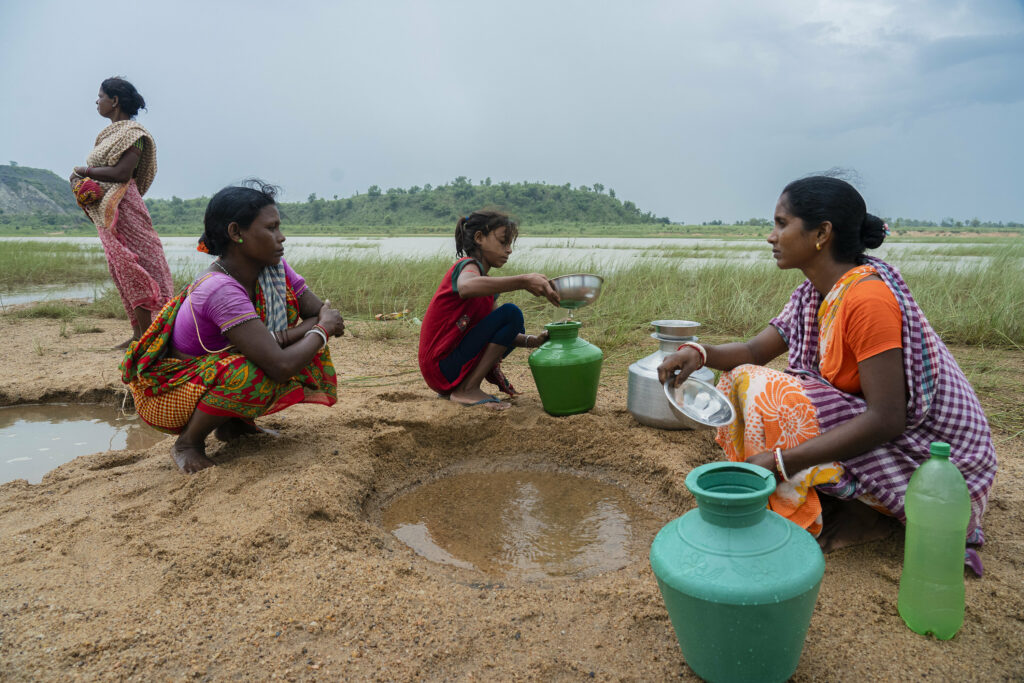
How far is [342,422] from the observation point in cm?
332

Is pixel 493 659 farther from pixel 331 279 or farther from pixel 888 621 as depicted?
pixel 331 279

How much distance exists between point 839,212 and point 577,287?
1423 mm

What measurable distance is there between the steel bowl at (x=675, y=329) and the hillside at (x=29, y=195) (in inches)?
2186

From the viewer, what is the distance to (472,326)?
3.63 meters

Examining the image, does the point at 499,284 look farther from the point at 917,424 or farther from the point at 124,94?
the point at 124,94

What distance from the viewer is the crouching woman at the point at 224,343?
261 cm

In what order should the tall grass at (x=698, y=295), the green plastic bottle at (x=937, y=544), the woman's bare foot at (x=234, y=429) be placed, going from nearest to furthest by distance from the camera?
the green plastic bottle at (x=937, y=544)
the woman's bare foot at (x=234, y=429)
the tall grass at (x=698, y=295)

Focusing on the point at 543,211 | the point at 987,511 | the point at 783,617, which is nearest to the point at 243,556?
the point at 783,617

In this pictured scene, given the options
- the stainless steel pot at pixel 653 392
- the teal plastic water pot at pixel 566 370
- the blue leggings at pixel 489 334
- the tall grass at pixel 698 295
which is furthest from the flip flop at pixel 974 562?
the tall grass at pixel 698 295

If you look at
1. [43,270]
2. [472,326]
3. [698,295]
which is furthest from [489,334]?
[43,270]

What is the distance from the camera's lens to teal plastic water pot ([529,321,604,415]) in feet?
10.7

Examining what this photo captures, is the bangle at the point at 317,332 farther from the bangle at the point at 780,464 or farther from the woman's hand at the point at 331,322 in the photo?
the bangle at the point at 780,464

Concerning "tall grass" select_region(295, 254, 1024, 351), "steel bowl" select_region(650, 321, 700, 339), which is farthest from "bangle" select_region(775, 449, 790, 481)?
"tall grass" select_region(295, 254, 1024, 351)

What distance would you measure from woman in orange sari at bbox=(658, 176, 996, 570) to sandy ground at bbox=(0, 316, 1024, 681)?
0.21 m
